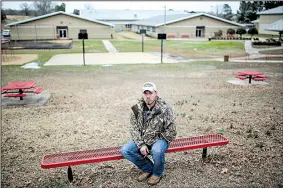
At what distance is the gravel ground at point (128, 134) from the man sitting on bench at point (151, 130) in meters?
0.44

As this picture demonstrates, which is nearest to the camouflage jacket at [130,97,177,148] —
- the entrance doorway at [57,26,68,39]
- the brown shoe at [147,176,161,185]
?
the brown shoe at [147,176,161,185]

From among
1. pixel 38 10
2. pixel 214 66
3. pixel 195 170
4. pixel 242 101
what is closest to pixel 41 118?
pixel 195 170

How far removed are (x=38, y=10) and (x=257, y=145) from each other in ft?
337


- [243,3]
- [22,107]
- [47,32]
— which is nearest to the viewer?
[22,107]

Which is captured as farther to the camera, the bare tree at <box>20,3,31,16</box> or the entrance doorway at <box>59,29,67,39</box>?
the bare tree at <box>20,3,31,16</box>

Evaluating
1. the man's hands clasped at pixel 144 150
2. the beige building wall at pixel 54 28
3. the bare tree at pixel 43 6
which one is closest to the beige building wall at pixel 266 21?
the beige building wall at pixel 54 28

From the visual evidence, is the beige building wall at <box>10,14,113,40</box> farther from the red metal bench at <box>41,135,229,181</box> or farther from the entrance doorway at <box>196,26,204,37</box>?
the red metal bench at <box>41,135,229,181</box>

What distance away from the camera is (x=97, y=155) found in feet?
12.9

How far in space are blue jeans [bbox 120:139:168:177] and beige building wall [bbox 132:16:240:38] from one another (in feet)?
145

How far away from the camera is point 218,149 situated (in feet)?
16.5

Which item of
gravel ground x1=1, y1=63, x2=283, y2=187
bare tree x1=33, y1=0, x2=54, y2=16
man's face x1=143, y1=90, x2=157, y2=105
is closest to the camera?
man's face x1=143, y1=90, x2=157, y2=105

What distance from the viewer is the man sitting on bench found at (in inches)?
149

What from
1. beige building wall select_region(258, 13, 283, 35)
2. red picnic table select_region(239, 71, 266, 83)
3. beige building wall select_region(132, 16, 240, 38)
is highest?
beige building wall select_region(258, 13, 283, 35)

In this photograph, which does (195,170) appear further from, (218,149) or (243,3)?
(243,3)
